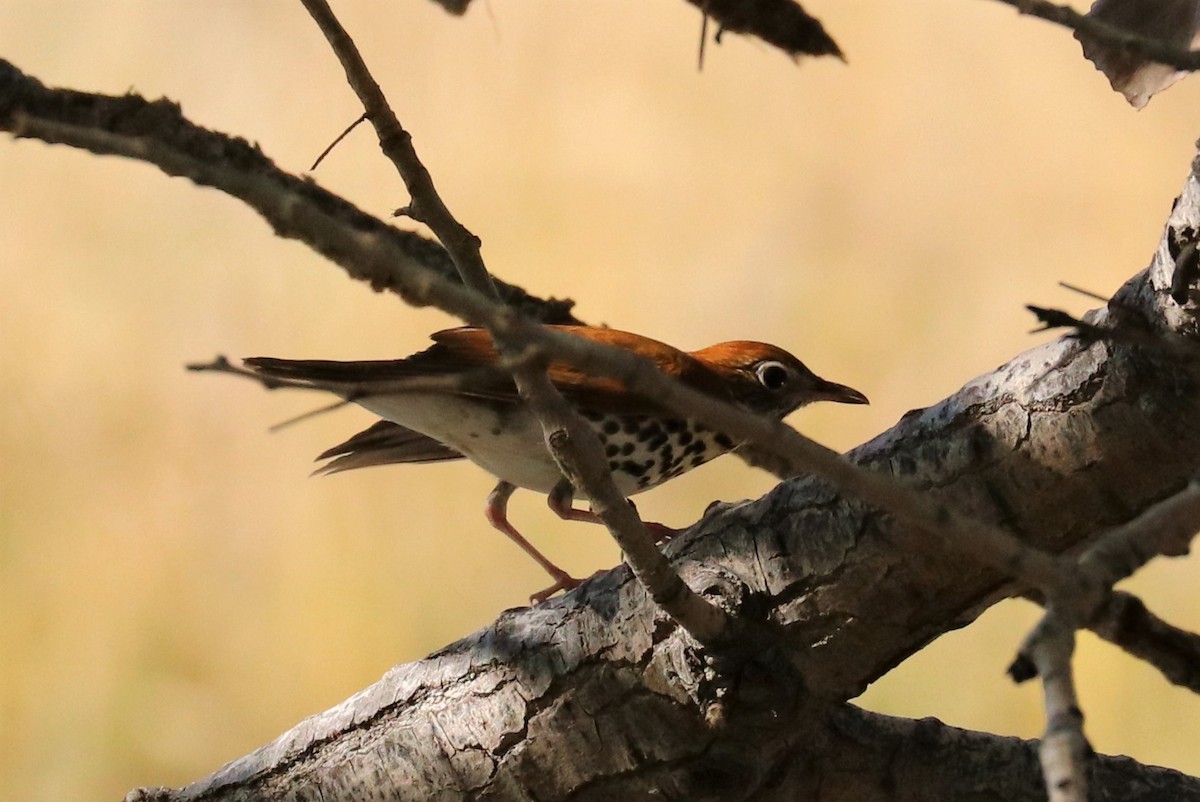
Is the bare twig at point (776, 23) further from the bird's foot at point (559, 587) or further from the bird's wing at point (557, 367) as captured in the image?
the bird's foot at point (559, 587)

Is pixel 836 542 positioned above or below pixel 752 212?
below

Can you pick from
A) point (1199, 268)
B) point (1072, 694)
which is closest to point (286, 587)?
point (1199, 268)

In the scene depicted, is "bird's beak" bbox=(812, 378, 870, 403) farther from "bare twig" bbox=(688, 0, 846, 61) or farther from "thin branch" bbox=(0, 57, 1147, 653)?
"thin branch" bbox=(0, 57, 1147, 653)

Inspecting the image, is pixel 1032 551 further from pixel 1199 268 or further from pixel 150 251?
pixel 150 251

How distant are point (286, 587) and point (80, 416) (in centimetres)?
67

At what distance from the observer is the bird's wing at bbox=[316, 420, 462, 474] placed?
2051 millimetres

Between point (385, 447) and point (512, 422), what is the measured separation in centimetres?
34

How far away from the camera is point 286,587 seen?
9.89 ft

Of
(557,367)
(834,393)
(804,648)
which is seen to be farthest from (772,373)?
(804,648)

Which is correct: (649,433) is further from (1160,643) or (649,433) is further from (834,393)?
(1160,643)

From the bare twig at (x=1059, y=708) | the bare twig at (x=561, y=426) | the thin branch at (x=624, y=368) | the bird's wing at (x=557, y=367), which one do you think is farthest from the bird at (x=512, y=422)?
the bare twig at (x=1059, y=708)

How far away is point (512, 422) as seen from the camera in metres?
1.83

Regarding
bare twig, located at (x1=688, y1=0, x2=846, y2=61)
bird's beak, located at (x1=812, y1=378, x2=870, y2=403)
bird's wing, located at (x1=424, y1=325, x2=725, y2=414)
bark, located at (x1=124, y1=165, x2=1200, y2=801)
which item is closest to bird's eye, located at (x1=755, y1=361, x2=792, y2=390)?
bird's beak, located at (x1=812, y1=378, x2=870, y2=403)

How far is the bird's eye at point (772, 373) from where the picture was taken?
7.19 feet
